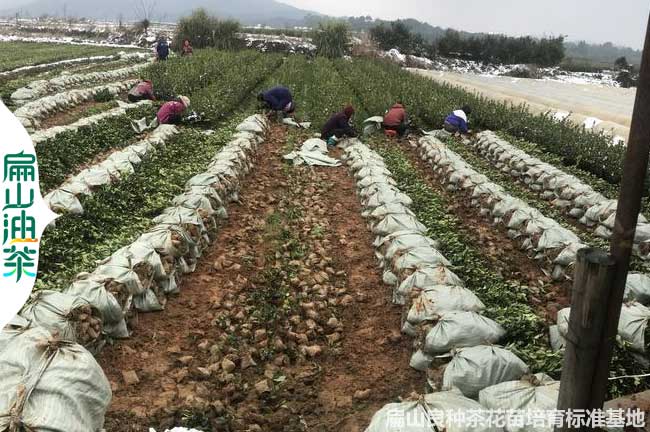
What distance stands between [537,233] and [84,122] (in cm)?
926

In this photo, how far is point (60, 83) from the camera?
1681 centimetres

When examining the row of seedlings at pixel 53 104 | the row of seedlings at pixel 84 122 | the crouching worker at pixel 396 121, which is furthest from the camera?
the crouching worker at pixel 396 121

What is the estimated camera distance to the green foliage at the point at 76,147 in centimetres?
809

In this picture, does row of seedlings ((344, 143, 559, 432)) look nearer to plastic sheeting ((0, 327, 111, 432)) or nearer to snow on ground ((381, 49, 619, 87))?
plastic sheeting ((0, 327, 111, 432))

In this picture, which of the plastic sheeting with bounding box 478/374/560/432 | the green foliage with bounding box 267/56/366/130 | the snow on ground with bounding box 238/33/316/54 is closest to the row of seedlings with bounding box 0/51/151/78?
the snow on ground with bounding box 238/33/316/54

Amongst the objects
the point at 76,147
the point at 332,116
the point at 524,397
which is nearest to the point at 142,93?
the point at 76,147

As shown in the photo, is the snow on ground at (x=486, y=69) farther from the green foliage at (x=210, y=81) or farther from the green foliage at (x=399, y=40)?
the green foliage at (x=210, y=81)

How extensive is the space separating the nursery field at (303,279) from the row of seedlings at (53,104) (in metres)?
→ 0.35

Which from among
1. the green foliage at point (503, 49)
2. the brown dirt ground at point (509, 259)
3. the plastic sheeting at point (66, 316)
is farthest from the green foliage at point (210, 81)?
the green foliage at point (503, 49)

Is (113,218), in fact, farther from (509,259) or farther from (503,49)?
(503,49)

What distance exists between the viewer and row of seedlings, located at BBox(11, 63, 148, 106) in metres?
14.4

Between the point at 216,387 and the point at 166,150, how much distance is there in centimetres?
638

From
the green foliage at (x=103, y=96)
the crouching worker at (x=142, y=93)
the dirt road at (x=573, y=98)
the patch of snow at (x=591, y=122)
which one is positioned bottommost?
the green foliage at (x=103, y=96)

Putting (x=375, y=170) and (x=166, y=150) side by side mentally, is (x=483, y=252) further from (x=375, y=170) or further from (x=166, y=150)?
(x=166, y=150)
